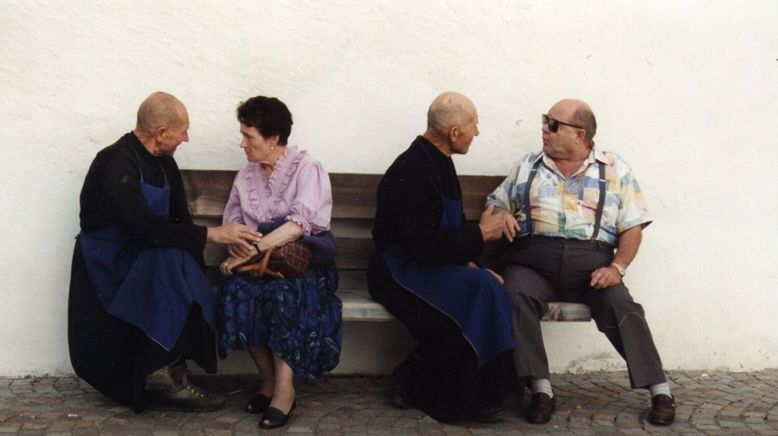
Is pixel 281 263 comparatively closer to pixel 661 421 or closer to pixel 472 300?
pixel 472 300

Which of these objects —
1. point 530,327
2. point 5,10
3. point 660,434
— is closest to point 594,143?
point 530,327

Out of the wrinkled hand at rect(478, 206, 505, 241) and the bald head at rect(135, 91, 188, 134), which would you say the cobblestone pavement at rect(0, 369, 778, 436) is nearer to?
the wrinkled hand at rect(478, 206, 505, 241)

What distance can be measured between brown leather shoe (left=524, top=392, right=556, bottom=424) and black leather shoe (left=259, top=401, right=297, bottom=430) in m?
1.16

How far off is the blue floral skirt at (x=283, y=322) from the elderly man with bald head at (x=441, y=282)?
0.39m

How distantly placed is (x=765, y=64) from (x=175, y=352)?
3699 mm

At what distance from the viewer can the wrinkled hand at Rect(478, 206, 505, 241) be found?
5.66 meters

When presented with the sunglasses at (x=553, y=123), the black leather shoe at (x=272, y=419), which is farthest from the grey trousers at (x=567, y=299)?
the black leather shoe at (x=272, y=419)

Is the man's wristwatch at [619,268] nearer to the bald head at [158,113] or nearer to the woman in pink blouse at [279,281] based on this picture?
the woman in pink blouse at [279,281]

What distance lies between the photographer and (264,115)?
5.52m

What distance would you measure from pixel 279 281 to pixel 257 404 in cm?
61

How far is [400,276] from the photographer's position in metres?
5.54

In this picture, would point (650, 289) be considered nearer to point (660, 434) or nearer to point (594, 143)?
point (594, 143)

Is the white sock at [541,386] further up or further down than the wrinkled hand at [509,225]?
further down

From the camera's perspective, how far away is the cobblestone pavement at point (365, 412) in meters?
5.24
